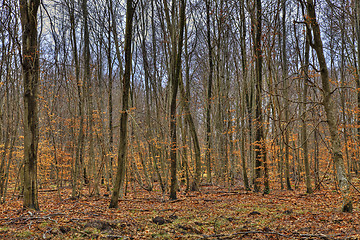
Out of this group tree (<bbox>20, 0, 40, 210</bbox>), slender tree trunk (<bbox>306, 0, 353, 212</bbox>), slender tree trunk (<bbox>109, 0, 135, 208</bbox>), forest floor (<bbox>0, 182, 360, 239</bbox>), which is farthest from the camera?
slender tree trunk (<bbox>109, 0, 135, 208</bbox>)

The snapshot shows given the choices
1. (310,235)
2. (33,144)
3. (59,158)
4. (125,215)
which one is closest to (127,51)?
(33,144)

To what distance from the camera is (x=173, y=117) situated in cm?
943

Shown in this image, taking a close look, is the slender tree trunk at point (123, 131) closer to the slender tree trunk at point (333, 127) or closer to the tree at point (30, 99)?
the tree at point (30, 99)

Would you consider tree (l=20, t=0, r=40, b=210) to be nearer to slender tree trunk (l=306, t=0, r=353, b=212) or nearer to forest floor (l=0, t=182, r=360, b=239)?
forest floor (l=0, t=182, r=360, b=239)

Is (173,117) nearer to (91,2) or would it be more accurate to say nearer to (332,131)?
(332,131)

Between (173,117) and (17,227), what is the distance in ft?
18.8

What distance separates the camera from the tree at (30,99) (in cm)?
638

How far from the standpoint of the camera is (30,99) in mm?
6488

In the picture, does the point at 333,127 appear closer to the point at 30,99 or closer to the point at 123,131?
the point at 123,131

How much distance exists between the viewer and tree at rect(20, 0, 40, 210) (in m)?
6.38

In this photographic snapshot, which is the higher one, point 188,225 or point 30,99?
point 30,99

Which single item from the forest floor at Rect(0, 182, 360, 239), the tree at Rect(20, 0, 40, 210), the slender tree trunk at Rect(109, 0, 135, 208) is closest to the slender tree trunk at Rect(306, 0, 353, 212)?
the forest floor at Rect(0, 182, 360, 239)

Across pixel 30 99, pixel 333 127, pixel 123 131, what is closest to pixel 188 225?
pixel 123 131

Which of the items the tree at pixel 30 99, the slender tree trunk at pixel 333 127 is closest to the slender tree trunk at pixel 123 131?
the tree at pixel 30 99
